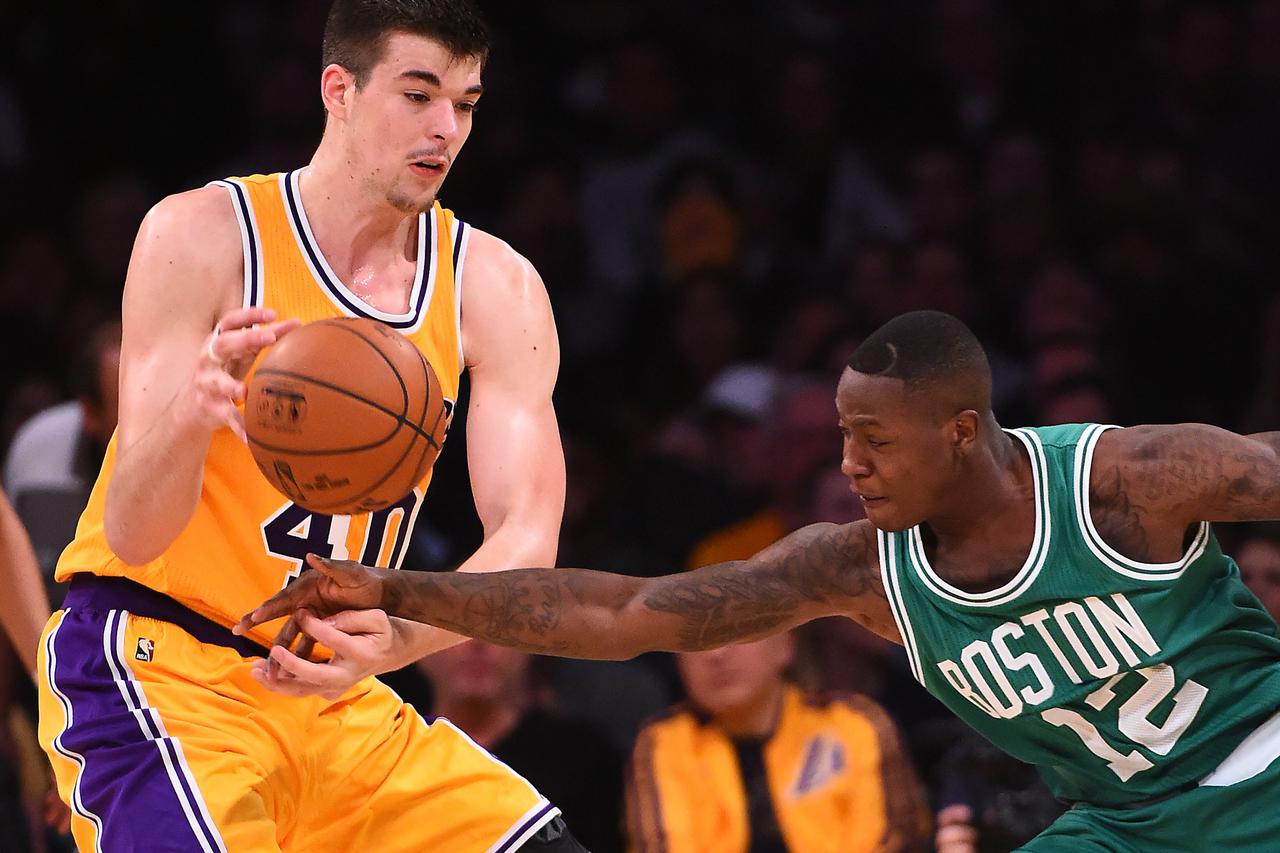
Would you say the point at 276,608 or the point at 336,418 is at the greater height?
the point at 336,418

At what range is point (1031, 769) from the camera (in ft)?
19.7

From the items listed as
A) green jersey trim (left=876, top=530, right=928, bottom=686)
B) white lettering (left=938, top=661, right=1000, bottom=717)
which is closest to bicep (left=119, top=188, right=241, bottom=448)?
green jersey trim (left=876, top=530, right=928, bottom=686)

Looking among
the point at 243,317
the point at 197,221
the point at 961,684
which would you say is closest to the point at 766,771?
the point at 961,684

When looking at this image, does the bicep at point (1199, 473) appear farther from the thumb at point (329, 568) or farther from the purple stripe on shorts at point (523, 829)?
the thumb at point (329, 568)

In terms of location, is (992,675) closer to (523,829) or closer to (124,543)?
(523,829)

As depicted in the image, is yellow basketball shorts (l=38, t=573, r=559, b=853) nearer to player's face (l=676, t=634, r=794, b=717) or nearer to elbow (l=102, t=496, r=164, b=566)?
elbow (l=102, t=496, r=164, b=566)

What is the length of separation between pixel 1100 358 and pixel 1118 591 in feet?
14.3

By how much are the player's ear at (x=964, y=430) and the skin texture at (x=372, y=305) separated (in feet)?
3.10

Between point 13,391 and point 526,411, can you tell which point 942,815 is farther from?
point 13,391

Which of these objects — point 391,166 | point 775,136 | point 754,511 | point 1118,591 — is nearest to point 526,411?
point 391,166

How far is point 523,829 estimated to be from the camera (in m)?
4.14

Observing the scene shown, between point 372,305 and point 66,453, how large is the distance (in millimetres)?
2984

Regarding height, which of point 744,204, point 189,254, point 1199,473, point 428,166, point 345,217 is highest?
point 744,204

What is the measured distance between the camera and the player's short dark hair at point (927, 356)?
4016 millimetres
